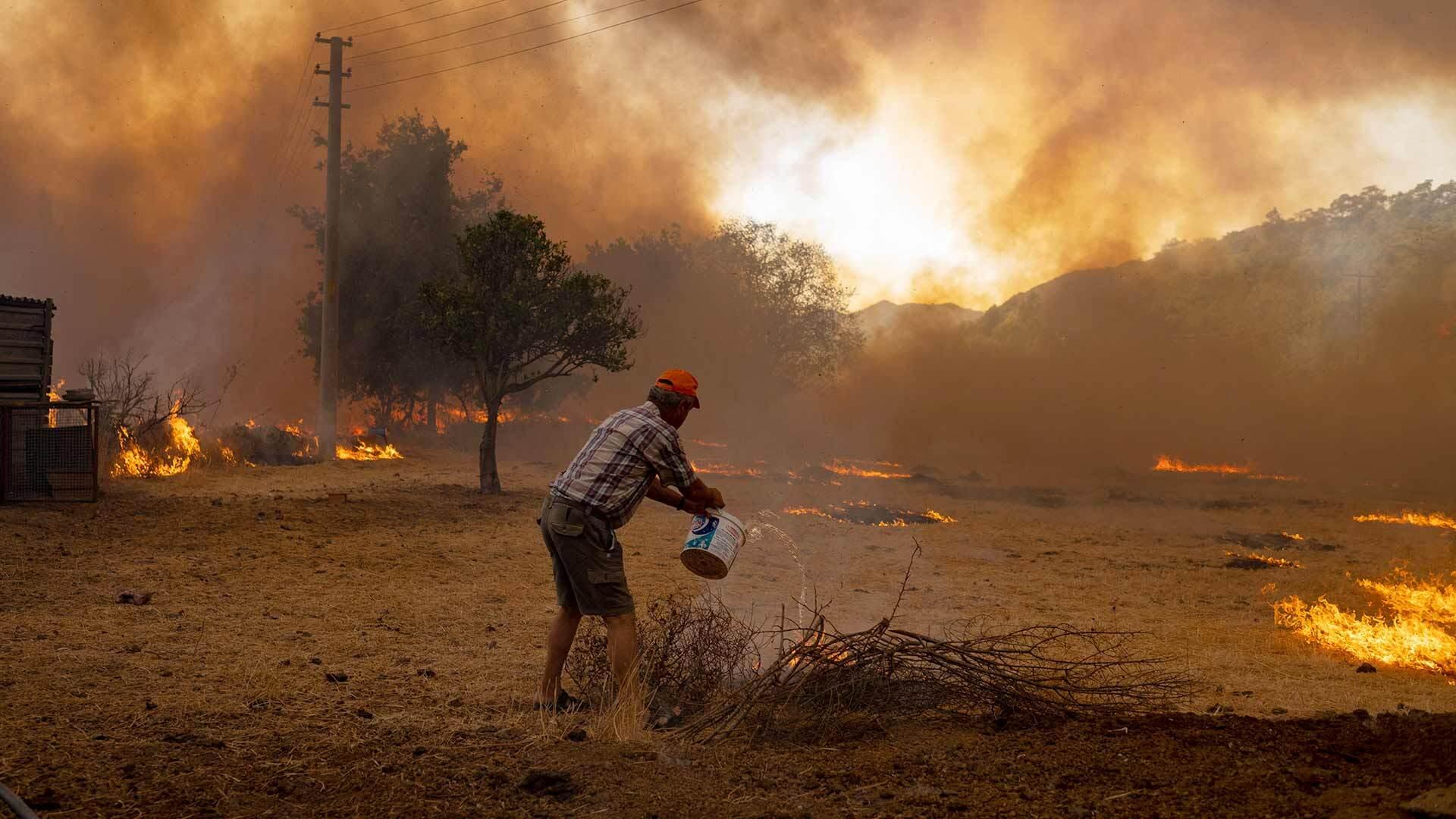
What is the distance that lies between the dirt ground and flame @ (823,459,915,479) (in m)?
12.9

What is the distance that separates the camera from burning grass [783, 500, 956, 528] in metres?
17.6

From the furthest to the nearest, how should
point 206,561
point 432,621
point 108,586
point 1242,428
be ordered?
point 1242,428 → point 206,561 → point 108,586 → point 432,621

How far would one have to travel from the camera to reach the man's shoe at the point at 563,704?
542cm

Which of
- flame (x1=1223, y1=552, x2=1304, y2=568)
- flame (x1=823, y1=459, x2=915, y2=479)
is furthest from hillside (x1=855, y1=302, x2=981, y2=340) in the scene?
flame (x1=1223, y1=552, x2=1304, y2=568)

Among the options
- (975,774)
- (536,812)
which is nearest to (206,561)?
(536,812)

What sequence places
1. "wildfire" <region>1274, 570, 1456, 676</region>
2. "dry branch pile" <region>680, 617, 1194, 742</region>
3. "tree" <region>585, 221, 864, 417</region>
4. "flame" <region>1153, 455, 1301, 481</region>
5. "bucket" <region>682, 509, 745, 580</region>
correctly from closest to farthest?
Answer: "dry branch pile" <region>680, 617, 1194, 742</region>
"bucket" <region>682, 509, 745, 580</region>
"wildfire" <region>1274, 570, 1456, 676</region>
"flame" <region>1153, 455, 1301, 481</region>
"tree" <region>585, 221, 864, 417</region>

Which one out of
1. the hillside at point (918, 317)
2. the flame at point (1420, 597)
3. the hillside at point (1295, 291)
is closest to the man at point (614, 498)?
the flame at point (1420, 597)

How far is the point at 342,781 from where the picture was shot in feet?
13.7

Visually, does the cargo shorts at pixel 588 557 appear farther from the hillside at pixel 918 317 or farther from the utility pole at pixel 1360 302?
the hillside at pixel 918 317

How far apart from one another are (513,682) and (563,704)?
93 centimetres

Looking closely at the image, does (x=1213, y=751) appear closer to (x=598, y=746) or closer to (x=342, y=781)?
(x=598, y=746)

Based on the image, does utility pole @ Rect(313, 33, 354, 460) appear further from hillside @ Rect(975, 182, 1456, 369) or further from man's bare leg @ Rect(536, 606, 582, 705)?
hillside @ Rect(975, 182, 1456, 369)

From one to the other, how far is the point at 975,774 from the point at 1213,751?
1.06 m

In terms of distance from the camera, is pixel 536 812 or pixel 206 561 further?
pixel 206 561
